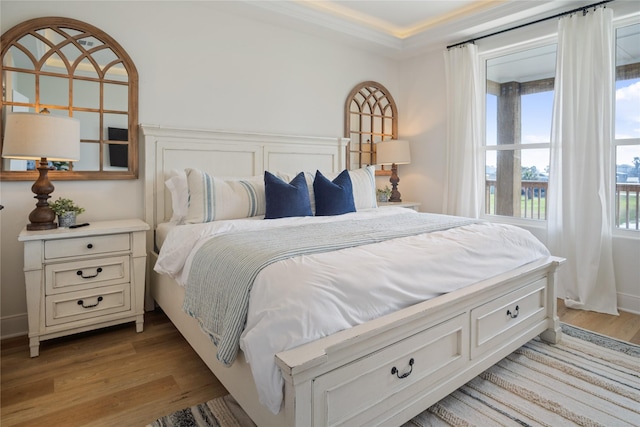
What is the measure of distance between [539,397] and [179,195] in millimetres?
2446

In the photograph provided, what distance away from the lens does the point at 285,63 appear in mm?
3625

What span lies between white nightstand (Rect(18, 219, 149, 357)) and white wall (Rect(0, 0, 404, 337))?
34 centimetres

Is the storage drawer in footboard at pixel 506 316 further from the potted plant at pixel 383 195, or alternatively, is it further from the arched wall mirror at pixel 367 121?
A: the arched wall mirror at pixel 367 121

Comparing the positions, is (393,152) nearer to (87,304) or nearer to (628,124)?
(628,124)

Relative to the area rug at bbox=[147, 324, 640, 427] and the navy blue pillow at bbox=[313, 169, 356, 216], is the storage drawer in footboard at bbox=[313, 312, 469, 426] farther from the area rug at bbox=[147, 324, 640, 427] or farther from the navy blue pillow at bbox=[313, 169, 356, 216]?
the navy blue pillow at bbox=[313, 169, 356, 216]

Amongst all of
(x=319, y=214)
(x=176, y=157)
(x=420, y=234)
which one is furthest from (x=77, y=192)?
(x=420, y=234)

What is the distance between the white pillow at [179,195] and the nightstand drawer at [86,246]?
0.35 meters

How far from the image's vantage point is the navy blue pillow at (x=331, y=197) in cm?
284

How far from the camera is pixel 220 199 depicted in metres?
2.59

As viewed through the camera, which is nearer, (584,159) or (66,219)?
(66,219)

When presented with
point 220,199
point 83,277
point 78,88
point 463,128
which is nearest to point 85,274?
point 83,277

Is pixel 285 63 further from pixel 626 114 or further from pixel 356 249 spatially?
pixel 626 114

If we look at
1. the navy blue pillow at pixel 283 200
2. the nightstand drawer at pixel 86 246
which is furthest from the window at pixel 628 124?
the nightstand drawer at pixel 86 246

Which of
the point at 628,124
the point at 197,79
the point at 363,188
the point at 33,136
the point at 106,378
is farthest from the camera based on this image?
the point at 363,188
